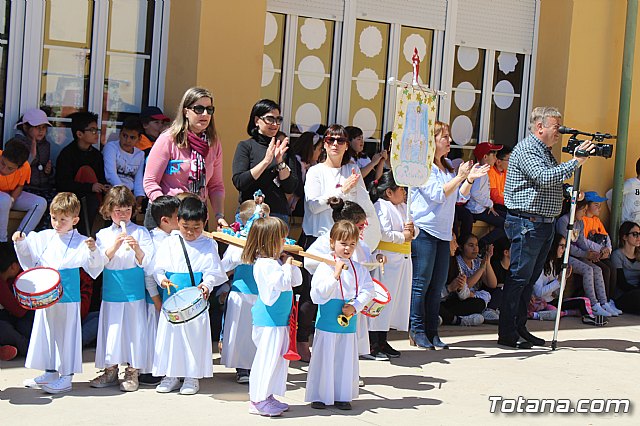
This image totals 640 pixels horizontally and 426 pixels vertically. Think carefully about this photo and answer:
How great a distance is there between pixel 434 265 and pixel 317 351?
2.41m

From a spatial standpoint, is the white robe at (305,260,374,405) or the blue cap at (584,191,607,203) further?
the blue cap at (584,191,607,203)

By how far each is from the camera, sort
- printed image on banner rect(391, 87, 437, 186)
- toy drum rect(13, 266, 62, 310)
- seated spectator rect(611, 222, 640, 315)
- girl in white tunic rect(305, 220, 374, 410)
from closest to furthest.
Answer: toy drum rect(13, 266, 62, 310)
girl in white tunic rect(305, 220, 374, 410)
printed image on banner rect(391, 87, 437, 186)
seated spectator rect(611, 222, 640, 315)

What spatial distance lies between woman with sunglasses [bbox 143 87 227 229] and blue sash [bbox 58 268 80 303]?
770 mm

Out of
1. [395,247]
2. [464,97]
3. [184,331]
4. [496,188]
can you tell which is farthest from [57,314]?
[464,97]

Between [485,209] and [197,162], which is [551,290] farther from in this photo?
[197,162]

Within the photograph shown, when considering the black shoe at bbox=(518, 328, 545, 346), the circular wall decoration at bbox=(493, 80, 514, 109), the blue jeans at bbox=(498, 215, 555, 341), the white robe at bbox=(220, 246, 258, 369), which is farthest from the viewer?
the circular wall decoration at bbox=(493, 80, 514, 109)

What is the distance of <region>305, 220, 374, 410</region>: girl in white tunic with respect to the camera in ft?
21.7

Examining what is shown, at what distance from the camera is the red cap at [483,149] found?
11.1 m

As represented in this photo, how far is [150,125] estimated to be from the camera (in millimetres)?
9086

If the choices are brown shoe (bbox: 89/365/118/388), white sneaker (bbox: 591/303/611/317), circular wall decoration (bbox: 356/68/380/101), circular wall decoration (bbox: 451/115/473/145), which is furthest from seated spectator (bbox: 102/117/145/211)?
white sneaker (bbox: 591/303/611/317)

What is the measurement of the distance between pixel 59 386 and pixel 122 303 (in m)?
0.66

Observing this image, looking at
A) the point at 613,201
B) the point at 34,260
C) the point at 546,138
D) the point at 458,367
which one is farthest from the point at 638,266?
the point at 34,260

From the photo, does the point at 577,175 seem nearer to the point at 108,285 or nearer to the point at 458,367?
the point at 458,367

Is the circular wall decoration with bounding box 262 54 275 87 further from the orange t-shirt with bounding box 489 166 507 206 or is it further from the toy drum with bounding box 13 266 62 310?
the toy drum with bounding box 13 266 62 310
